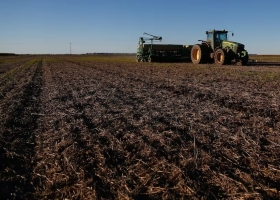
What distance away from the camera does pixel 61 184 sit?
356cm

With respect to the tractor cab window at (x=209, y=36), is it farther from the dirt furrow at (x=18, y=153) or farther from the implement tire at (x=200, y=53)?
the dirt furrow at (x=18, y=153)

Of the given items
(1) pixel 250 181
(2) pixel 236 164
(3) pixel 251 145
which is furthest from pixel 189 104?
(1) pixel 250 181

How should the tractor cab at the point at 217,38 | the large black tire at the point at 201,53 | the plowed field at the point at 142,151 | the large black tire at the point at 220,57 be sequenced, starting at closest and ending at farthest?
1. the plowed field at the point at 142,151
2. the large black tire at the point at 220,57
3. the tractor cab at the point at 217,38
4. the large black tire at the point at 201,53

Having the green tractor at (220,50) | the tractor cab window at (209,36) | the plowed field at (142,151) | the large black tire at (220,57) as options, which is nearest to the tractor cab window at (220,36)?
the green tractor at (220,50)

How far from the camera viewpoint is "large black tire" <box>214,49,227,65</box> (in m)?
23.9

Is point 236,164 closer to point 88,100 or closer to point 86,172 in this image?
point 86,172

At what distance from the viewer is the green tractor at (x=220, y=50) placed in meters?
23.9

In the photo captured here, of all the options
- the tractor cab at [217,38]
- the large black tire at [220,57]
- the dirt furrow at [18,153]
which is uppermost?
the tractor cab at [217,38]

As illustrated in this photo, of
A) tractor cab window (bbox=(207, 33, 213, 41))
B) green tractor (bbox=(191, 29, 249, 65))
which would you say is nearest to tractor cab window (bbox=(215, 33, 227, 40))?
green tractor (bbox=(191, 29, 249, 65))

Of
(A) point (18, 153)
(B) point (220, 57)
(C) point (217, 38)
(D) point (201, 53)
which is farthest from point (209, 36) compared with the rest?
(A) point (18, 153)

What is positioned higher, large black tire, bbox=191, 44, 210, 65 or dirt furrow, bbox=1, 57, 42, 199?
large black tire, bbox=191, 44, 210, 65

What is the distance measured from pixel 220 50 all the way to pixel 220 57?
92 centimetres

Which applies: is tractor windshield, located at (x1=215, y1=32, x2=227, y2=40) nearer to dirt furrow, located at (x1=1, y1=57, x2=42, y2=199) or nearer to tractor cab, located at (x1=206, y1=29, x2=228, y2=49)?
tractor cab, located at (x1=206, y1=29, x2=228, y2=49)

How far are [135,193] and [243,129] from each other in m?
3.02
